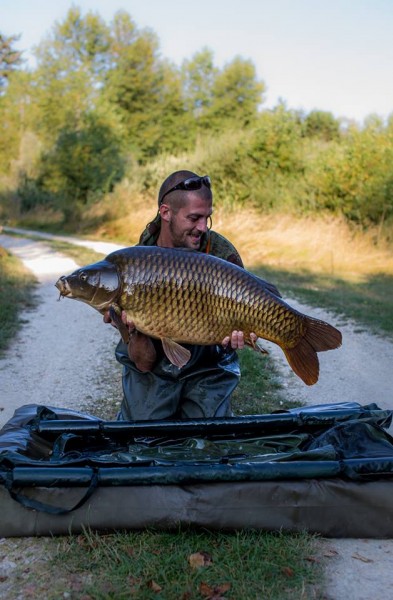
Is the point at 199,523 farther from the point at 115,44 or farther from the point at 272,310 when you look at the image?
the point at 115,44

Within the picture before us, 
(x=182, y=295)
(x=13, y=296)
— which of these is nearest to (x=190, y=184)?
(x=182, y=295)

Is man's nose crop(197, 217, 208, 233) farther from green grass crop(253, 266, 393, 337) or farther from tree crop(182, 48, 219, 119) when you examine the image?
tree crop(182, 48, 219, 119)

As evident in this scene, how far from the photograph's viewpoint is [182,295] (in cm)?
297

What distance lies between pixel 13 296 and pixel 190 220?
21.2 ft

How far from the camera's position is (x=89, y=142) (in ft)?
93.5

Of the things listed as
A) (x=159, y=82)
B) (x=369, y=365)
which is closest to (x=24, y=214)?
(x=159, y=82)

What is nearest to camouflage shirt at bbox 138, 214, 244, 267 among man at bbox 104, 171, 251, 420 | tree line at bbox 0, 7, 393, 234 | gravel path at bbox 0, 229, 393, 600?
man at bbox 104, 171, 251, 420

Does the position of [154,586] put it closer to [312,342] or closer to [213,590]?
[213,590]

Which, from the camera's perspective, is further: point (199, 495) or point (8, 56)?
point (8, 56)

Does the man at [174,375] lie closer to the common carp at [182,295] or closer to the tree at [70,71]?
the common carp at [182,295]

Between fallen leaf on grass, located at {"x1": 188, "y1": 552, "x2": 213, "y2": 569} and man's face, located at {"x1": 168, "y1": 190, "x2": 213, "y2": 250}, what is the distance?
1.54 m

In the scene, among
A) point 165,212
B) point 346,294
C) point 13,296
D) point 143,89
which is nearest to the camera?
point 165,212

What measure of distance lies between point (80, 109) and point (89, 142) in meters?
7.87

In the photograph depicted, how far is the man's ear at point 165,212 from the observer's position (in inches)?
139
